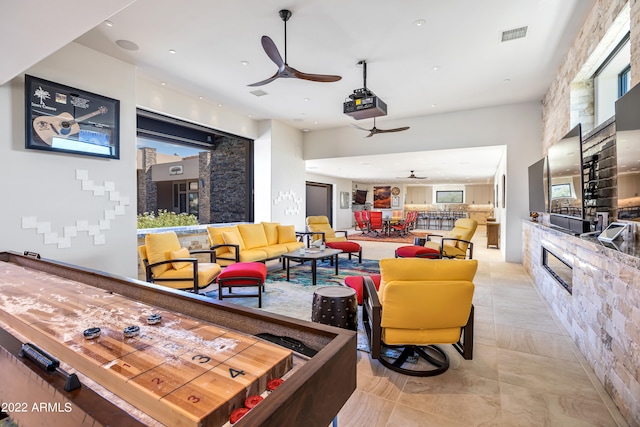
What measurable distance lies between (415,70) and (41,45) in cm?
449

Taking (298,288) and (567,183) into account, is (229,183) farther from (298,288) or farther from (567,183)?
(567,183)

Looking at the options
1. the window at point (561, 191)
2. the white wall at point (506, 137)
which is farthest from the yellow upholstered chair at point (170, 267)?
the white wall at point (506, 137)

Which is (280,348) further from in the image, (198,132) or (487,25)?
(198,132)

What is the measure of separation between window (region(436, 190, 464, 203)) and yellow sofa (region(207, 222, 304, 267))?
45.7 feet

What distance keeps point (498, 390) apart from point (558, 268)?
2.16 metres

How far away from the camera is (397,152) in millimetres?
7711

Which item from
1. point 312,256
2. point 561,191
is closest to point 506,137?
point 561,191

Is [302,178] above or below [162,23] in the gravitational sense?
below

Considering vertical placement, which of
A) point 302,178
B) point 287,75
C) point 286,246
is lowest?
point 286,246

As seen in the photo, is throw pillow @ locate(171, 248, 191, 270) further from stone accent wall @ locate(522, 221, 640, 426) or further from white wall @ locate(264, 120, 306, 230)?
stone accent wall @ locate(522, 221, 640, 426)

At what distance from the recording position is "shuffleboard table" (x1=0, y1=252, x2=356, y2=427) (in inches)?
27.3

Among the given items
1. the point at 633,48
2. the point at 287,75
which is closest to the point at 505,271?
the point at 633,48

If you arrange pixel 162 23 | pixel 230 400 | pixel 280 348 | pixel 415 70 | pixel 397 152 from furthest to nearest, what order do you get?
pixel 397 152, pixel 415 70, pixel 162 23, pixel 280 348, pixel 230 400

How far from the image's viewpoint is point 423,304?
2146 millimetres
